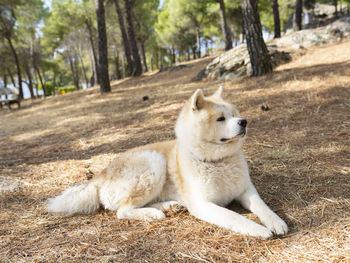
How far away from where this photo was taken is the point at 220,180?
2.44m

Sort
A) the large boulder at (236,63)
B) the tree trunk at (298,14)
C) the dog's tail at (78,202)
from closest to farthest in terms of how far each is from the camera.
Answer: the dog's tail at (78,202)
the large boulder at (236,63)
the tree trunk at (298,14)

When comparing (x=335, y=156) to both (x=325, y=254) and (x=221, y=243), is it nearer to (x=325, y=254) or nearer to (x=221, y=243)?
(x=325, y=254)

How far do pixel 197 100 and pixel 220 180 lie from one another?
789 mm

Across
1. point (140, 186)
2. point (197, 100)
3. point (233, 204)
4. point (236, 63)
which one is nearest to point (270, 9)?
point (236, 63)

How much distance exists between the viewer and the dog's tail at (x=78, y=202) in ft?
9.03

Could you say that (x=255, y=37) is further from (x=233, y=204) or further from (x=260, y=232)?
(x=260, y=232)

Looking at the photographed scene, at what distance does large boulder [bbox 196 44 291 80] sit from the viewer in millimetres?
9241

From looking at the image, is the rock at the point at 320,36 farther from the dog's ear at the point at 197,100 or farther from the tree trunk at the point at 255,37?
the dog's ear at the point at 197,100

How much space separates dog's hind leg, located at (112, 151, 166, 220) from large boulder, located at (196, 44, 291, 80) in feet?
23.2

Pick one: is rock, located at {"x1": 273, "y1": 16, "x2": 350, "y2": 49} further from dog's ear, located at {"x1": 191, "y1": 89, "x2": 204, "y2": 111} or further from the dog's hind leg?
the dog's hind leg

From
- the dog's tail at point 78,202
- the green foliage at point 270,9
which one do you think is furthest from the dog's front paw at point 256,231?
the green foliage at point 270,9

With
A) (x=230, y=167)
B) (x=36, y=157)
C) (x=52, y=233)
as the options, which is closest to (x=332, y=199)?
(x=230, y=167)

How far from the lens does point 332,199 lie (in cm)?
248

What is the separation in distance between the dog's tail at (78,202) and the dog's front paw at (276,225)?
5.71 ft
